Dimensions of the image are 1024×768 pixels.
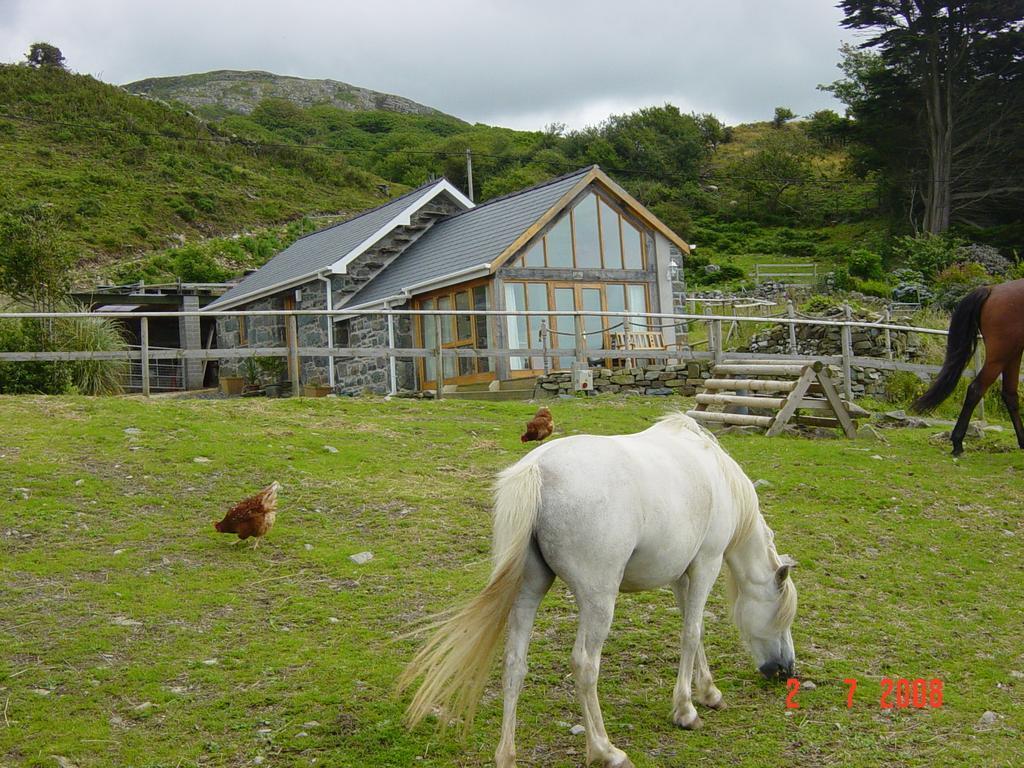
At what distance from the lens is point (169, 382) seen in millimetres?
27641

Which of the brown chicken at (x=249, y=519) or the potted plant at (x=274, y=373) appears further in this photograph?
the potted plant at (x=274, y=373)

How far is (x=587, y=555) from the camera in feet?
11.9

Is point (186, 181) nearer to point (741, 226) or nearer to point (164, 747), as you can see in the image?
point (741, 226)

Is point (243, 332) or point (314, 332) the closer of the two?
point (314, 332)

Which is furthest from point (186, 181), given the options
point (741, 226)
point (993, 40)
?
point (993, 40)

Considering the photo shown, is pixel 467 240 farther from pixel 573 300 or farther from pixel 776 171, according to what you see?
pixel 776 171

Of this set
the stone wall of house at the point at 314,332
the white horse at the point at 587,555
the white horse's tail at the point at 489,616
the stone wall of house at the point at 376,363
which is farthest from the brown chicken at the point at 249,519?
the stone wall of house at the point at 314,332

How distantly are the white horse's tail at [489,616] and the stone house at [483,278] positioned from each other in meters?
13.6

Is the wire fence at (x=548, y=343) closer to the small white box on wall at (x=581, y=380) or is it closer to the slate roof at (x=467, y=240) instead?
the small white box on wall at (x=581, y=380)

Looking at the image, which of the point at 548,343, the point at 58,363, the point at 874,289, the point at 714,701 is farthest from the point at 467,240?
the point at 714,701

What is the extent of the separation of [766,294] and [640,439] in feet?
97.9

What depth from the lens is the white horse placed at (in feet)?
11.9

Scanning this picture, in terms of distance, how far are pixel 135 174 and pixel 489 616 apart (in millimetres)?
47182

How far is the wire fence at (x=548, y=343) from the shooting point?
490 inches
